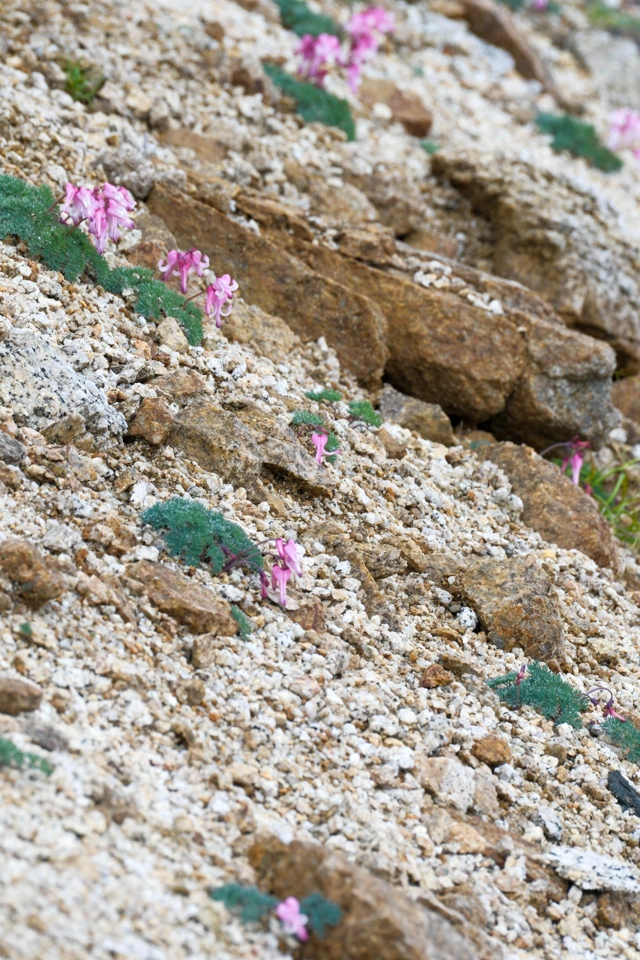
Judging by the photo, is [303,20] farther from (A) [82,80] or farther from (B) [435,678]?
(B) [435,678]

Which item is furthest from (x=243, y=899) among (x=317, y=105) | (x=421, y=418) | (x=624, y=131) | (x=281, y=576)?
(x=624, y=131)

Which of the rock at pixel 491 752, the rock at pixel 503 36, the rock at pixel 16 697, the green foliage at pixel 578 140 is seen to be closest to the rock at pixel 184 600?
the rock at pixel 16 697

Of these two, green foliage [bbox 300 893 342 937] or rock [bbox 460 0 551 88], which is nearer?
green foliage [bbox 300 893 342 937]

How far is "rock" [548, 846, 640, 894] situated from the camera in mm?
5387

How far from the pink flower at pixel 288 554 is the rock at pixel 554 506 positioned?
3.09m

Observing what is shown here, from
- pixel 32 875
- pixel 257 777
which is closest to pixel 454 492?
pixel 257 777

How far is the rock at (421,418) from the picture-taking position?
923 centimetres

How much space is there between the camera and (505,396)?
32.3 ft

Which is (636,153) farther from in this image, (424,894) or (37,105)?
(424,894)

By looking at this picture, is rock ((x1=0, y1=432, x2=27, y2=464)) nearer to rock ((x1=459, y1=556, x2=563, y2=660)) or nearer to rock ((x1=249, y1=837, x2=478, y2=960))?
rock ((x1=249, y1=837, x2=478, y2=960))

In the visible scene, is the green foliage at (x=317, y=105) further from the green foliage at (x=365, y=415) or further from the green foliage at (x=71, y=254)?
the green foliage at (x=365, y=415)

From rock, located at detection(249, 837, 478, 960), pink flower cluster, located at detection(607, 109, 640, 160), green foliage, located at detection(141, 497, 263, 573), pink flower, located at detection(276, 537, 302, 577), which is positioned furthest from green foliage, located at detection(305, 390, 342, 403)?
pink flower cluster, located at detection(607, 109, 640, 160)

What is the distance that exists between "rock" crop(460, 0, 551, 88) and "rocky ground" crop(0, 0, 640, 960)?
4.60 meters

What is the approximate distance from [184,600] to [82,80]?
21.3ft
